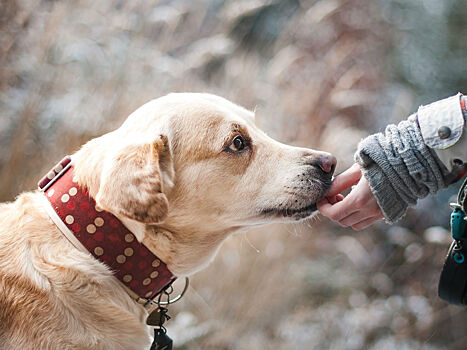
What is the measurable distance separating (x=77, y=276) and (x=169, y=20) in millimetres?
2264

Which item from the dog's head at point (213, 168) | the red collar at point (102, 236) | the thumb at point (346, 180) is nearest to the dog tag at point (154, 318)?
the red collar at point (102, 236)

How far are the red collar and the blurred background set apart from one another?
1.40 metres

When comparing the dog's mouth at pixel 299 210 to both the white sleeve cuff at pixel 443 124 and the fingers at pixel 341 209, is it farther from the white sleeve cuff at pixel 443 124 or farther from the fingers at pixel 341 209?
the white sleeve cuff at pixel 443 124

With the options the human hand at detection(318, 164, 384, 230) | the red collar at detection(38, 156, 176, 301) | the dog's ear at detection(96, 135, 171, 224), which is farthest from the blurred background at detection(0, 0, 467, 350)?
the dog's ear at detection(96, 135, 171, 224)

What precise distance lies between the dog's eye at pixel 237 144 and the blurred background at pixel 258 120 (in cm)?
116

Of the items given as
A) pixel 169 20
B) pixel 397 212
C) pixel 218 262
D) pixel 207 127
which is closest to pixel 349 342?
pixel 218 262

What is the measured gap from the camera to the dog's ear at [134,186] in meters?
1.55

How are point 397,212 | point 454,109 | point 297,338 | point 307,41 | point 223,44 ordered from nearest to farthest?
point 454,109
point 397,212
point 297,338
point 223,44
point 307,41

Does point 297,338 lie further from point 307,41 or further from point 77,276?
point 307,41

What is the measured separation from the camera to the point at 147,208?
1566 mm

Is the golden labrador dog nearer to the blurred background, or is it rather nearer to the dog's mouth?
the dog's mouth

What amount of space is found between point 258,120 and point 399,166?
5.74 feet

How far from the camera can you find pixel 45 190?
1813mm

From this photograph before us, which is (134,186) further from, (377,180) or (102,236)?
(377,180)
